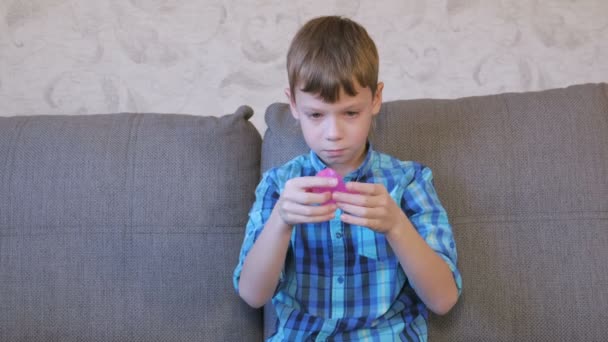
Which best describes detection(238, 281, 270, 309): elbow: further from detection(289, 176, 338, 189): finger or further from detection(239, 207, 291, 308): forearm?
detection(289, 176, 338, 189): finger

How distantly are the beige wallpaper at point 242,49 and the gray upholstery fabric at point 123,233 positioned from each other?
1.15ft

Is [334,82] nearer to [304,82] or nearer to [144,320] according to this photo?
[304,82]

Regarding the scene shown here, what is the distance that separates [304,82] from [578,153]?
59 cm

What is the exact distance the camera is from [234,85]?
1672mm

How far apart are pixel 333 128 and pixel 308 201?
0.47 ft

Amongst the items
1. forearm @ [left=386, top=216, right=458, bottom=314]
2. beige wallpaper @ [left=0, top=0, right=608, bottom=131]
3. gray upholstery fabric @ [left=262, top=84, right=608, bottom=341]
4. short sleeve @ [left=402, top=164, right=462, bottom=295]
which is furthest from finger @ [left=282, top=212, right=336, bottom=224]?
beige wallpaper @ [left=0, top=0, right=608, bottom=131]

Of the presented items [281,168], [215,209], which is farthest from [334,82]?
[215,209]

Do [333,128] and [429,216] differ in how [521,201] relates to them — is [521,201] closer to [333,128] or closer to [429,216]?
[429,216]

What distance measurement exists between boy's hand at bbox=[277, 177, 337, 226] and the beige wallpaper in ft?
2.42

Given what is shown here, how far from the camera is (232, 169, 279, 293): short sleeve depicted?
1.15 metres

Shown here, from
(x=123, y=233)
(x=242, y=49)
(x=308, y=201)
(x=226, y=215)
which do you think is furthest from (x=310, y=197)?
(x=242, y=49)

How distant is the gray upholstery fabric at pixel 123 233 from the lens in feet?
4.12

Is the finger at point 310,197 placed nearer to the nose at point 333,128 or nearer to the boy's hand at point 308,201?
the boy's hand at point 308,201

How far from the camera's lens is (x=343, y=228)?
3.75 ft
